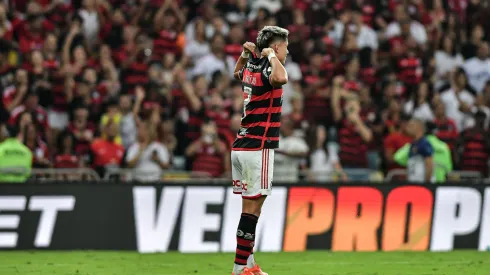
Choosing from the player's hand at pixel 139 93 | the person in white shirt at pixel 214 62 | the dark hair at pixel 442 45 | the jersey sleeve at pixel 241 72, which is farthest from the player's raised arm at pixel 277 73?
the dark hair at pixel 442 45

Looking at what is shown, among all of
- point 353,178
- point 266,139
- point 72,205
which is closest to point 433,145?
point 353,178

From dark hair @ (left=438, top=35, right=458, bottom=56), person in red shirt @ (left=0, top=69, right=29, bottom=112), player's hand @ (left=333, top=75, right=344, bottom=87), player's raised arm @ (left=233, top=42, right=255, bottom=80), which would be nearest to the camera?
player's raised arm @ (left=233, top=42, right=255, bottom=80)

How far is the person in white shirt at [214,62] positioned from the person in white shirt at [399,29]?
4085 mm

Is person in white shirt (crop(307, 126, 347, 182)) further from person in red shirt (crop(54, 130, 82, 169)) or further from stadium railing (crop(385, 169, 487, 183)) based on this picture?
person in red shirt (crop(54, 130, 82, 169))

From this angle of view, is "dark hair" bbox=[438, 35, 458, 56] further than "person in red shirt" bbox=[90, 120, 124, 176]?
Yes

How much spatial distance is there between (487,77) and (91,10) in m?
8.72

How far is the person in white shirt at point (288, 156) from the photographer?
17.3m

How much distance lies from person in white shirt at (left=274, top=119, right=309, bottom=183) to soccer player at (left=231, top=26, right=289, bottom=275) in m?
6.96

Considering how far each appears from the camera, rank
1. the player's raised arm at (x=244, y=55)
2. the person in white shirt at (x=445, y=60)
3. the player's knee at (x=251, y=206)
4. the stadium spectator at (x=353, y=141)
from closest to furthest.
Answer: the player's knee at (x=251, y=206) → the player's raised arm at (x=244, y=55) → the stadium spectator at (x=353, y=141) → the person in white shirt at (x=445, y=60)

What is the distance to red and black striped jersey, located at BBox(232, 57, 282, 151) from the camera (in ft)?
33.2

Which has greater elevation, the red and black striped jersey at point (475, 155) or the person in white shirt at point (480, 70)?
the person in white shirt at point (480, 70)

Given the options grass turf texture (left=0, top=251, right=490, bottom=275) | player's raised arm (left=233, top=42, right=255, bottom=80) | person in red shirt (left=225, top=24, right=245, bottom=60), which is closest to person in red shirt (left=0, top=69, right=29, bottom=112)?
person in red shirt (left=225, top=24, right=245, bottom=60)

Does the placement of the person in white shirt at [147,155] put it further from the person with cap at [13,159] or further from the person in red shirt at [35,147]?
the person with cap at [13,159]

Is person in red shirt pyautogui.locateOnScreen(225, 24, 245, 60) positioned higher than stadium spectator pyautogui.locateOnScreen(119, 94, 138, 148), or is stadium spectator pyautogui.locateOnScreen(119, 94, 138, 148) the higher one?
person in red shirt pyautogui.locateOnScreen(225, 24, 245, 60)
